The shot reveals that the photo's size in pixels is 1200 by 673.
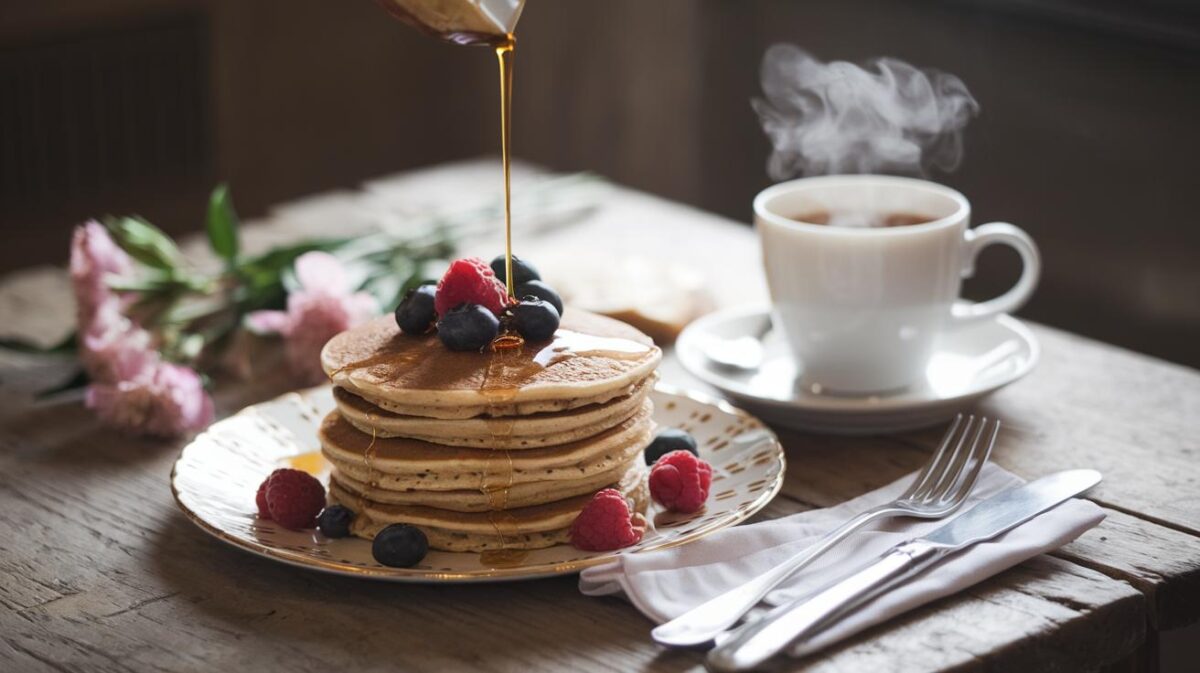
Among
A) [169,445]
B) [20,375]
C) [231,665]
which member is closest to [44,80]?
[20,375]

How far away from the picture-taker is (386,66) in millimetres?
4227

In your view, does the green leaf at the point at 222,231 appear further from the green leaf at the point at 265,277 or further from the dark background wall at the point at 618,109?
the dark background wall at the point at 618,109

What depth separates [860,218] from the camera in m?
1.51

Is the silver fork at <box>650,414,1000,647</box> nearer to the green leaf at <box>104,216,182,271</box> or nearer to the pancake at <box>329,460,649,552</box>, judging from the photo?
the pancake at <box>329,460,649,552</box>

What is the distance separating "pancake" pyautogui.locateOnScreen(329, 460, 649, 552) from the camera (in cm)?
107

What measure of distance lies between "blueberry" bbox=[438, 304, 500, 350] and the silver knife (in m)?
0.33

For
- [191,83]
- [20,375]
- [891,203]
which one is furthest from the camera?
[191,83]

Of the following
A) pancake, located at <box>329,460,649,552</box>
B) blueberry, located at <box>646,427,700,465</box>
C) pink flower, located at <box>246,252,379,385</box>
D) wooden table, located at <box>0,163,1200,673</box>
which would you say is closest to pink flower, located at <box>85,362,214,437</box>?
wooden table, located at <box>0,163,1200,673</box>

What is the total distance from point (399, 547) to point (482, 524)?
68mm

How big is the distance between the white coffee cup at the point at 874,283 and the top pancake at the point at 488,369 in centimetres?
29

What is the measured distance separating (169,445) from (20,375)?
0.34m

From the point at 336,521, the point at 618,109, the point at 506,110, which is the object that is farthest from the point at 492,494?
the point at 618,109

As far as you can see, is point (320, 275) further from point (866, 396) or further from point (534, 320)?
point (866, 396)

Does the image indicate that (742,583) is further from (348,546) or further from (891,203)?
(891,203)
